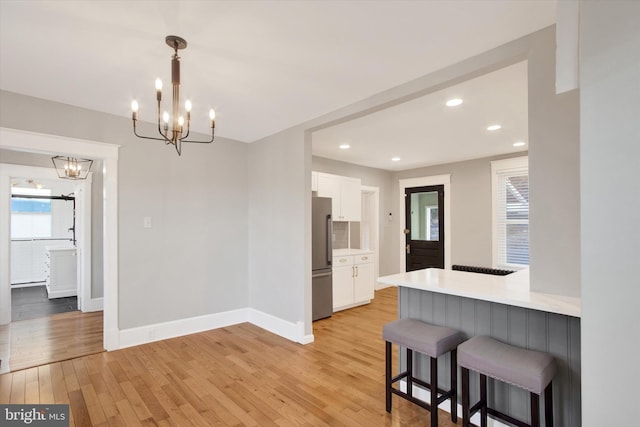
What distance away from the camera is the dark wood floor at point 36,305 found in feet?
15.4

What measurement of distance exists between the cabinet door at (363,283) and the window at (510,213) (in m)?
2.16

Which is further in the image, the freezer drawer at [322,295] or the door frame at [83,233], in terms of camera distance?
the door frame at [83,233]

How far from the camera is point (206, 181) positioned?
409 centimetres

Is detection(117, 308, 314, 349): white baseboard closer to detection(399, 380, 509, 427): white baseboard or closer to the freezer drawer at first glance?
the freezer drawer

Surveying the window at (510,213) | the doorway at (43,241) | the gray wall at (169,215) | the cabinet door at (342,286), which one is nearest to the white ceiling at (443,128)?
the window at (510,213)

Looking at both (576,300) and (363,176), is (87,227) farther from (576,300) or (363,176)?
(576,300)

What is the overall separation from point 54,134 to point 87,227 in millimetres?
2412

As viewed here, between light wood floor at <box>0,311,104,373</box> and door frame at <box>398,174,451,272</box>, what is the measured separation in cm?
543

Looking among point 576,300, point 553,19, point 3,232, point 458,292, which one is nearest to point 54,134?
point 3,232

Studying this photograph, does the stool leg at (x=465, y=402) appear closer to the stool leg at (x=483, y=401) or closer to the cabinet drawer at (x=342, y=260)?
the stool leg at (x=483, y=401)

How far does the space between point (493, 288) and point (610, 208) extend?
4.43 ft

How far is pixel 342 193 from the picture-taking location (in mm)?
5543

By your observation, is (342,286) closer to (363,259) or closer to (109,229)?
(363,259)

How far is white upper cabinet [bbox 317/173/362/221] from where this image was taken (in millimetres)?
5212
